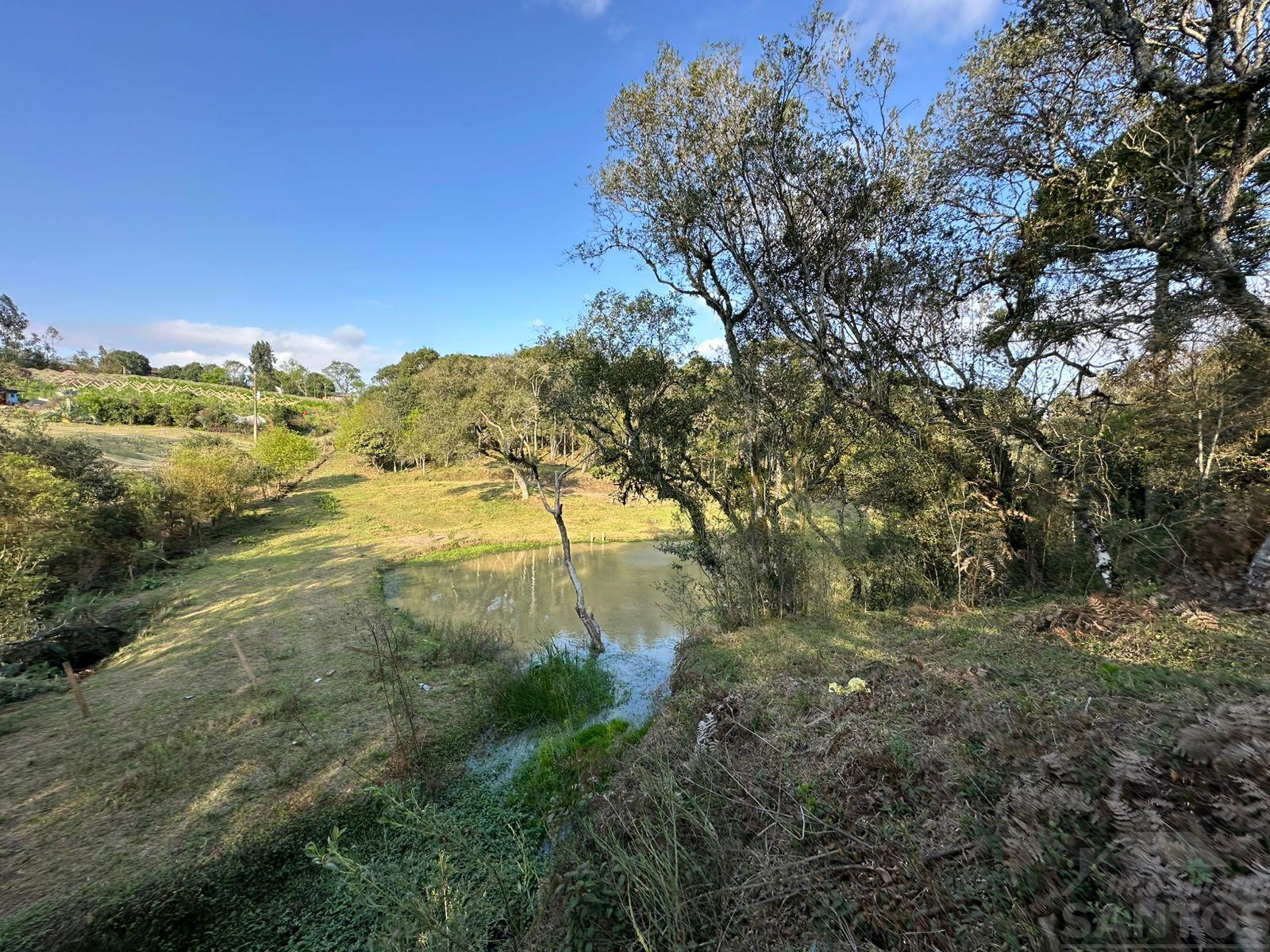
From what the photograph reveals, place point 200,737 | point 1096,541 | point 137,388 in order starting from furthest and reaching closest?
point 137,388
point 1096,541
point 200,737

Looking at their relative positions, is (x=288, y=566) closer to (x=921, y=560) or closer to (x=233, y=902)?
(x=233, y=902)

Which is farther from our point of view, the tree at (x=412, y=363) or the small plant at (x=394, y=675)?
the tree at (x=412, y=363)

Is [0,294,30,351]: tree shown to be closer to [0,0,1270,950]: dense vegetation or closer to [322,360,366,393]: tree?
[0,0,1270,950]: dense vegetation

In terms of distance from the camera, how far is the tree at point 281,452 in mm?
27422

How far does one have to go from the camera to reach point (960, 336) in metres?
8.31

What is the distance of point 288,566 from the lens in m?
16.7

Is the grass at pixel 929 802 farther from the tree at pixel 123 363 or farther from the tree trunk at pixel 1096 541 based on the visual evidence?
the tree at pixel 123 363

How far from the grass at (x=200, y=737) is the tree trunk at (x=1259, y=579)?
9.59 m

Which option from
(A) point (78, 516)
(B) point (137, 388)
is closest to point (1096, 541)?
(A) point (78, 516)

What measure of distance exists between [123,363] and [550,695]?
96402 mm

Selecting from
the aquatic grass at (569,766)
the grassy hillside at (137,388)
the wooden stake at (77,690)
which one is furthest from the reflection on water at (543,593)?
the grassy hillside at (137,388)

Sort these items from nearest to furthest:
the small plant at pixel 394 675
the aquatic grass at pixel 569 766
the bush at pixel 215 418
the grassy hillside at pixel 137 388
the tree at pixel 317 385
→ the aquatic grass at pixel 569 766 → the small plant at pixel 394 675 → the bush at pixel 215 418 → the grassy hillside at pixel 137 388 → the tree at pixel 317 385

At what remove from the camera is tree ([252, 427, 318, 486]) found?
27422mm

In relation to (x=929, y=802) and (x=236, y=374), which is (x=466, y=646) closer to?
(x=929, y=802)
